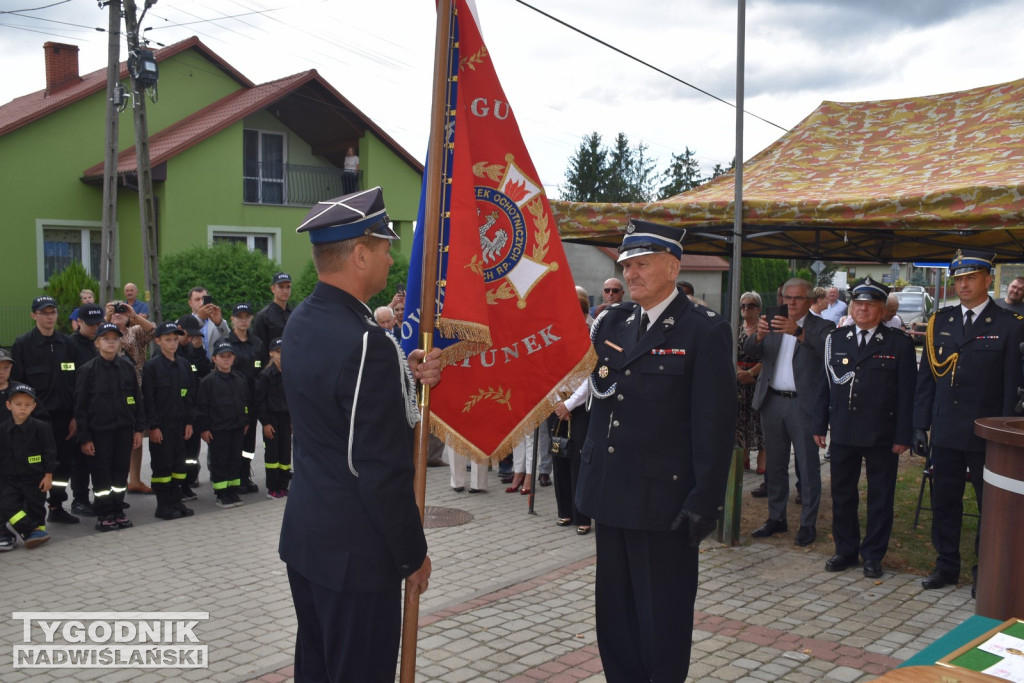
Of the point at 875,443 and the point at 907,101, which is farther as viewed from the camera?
the point at 907,101

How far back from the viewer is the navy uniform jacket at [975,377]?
19.8 feet

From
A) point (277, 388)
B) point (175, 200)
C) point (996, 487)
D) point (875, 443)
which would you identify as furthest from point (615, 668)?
point (175, 200)

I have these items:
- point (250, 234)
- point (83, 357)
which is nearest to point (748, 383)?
point (83, 357)

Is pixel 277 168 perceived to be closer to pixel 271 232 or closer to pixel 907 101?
pixel 271 232

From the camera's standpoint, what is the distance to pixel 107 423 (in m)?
7.99

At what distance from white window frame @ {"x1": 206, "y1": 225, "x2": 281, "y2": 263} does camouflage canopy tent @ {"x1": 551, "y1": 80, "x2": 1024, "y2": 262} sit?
1950 centimetres

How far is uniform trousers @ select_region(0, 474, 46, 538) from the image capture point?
718 centimetres

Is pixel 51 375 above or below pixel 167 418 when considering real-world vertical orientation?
above

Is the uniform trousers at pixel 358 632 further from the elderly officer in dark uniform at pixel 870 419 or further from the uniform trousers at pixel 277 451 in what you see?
the uniform trousers at pixel 277 451

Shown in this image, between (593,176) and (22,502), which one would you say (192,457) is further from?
(593,176)

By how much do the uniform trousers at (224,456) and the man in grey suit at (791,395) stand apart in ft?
16.6

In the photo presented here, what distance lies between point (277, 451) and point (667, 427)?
6.12m

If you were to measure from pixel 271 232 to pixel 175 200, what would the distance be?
10.9 feet

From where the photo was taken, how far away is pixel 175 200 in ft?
81.3
